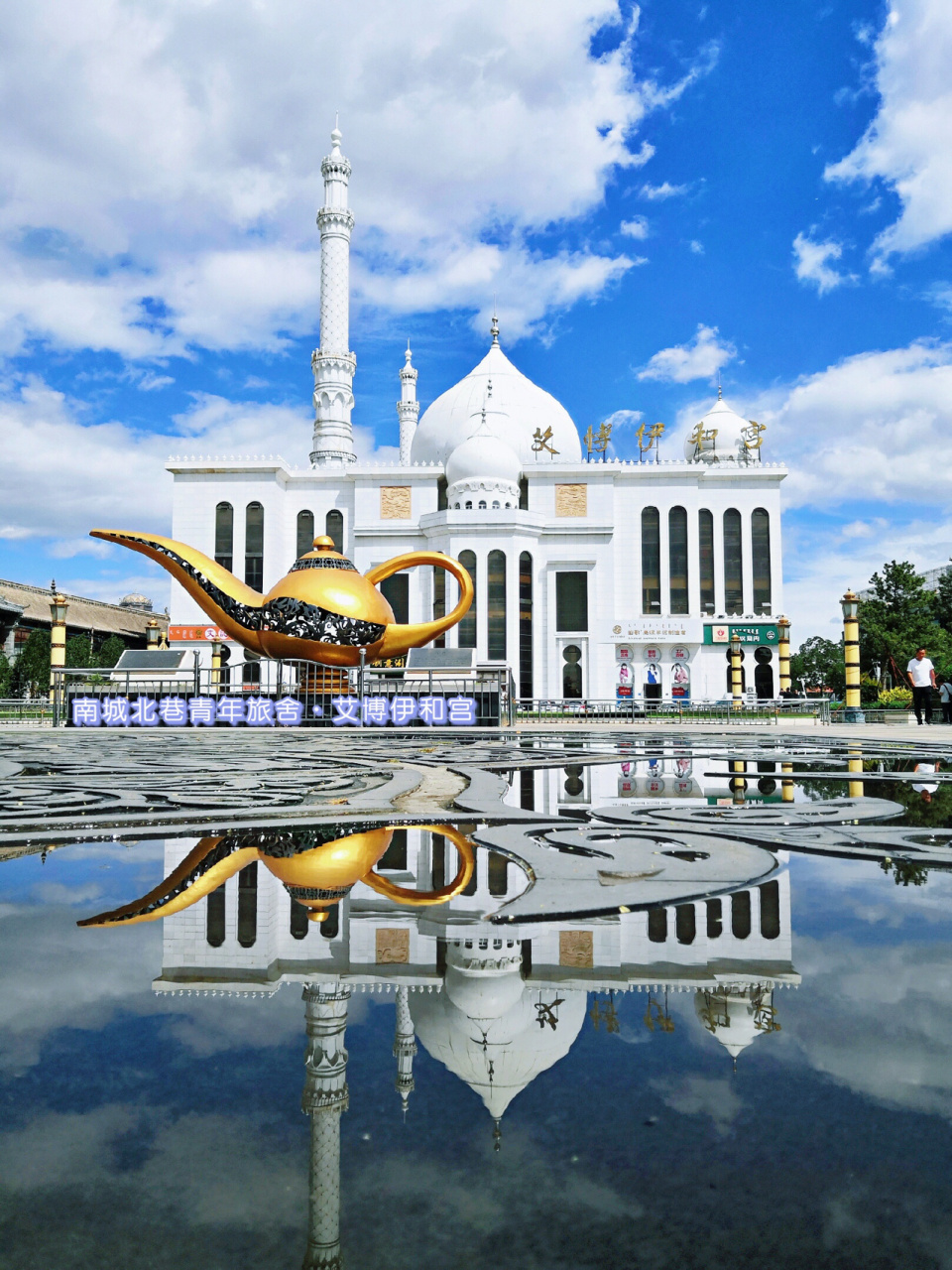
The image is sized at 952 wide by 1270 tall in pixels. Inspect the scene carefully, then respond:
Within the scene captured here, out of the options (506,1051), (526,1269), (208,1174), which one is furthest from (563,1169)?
(208,1174)

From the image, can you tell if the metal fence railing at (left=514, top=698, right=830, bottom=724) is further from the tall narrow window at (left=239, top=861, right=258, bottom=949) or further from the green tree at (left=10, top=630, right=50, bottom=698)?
the green tree at (left=10, top=630, right=50, bottom=698)

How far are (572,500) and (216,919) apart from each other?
3796 centimetres

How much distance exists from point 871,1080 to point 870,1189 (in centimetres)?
38

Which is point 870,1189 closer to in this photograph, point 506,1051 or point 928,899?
point 506,1051

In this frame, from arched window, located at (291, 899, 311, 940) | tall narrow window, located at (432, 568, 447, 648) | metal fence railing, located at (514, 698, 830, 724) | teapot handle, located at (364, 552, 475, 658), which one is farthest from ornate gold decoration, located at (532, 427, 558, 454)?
arched window, located at (291, 899, 311, 940)

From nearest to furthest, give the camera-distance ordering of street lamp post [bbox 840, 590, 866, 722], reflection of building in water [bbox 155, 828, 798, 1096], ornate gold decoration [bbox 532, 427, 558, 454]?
reflection of building in water [bbox 155, 828, 798, 1096] → street lamp post [bbox 840, 590, 866, 722] → ornate gold decoration [bbox 532, 427, 558, 454]

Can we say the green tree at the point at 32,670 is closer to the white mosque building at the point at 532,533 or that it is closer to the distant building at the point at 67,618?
the distant building at the point at 67,618

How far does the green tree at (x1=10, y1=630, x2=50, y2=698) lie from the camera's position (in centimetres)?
4059

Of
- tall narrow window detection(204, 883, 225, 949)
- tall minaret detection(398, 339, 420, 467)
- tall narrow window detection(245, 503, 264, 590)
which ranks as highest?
tall minaret detection(398, 339, 420, 467)

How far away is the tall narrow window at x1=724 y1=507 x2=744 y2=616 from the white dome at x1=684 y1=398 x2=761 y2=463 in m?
3.92

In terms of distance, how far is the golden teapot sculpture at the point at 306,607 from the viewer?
734 inches

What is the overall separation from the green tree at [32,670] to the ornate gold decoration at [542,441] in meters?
24.8

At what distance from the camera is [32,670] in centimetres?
4119

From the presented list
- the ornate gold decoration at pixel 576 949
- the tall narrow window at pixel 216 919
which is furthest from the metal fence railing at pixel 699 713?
the ornate gold decoration at pixel 576 949
